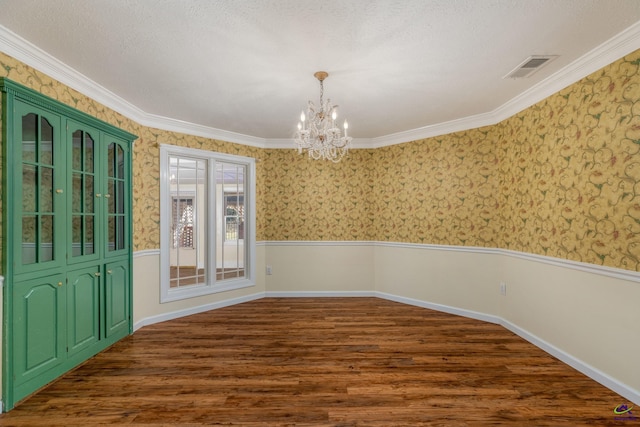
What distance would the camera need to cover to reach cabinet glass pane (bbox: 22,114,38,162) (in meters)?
2.31

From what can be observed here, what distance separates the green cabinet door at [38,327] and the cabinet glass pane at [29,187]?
553 millimetres

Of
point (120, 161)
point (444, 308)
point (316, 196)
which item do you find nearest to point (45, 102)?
point (120, 161)

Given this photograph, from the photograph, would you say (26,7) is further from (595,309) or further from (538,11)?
(595,309)

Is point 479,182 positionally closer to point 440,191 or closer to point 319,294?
point 440,191

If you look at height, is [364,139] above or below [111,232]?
above

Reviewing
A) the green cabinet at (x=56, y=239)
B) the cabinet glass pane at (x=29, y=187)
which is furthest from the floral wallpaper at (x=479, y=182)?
the cabinet glass pane at (x=29, y=187)

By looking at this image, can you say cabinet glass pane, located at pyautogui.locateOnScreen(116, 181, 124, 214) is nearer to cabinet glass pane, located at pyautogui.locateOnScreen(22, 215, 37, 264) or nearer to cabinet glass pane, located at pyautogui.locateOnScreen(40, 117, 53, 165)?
cabinet glass pane, located at pyautogui.locateOnScreen(40, 117, 53, 165)

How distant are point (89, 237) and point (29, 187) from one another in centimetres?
74

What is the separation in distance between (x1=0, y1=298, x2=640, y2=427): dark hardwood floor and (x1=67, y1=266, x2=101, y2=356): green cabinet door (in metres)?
0.22

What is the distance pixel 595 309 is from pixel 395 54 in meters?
2.62

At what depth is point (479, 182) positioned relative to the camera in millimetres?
4121

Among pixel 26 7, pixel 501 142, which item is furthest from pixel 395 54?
pixel 26 7

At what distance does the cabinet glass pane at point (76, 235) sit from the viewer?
9.02 feet

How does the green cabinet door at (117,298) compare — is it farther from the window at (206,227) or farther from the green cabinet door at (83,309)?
the window at (206,227)
